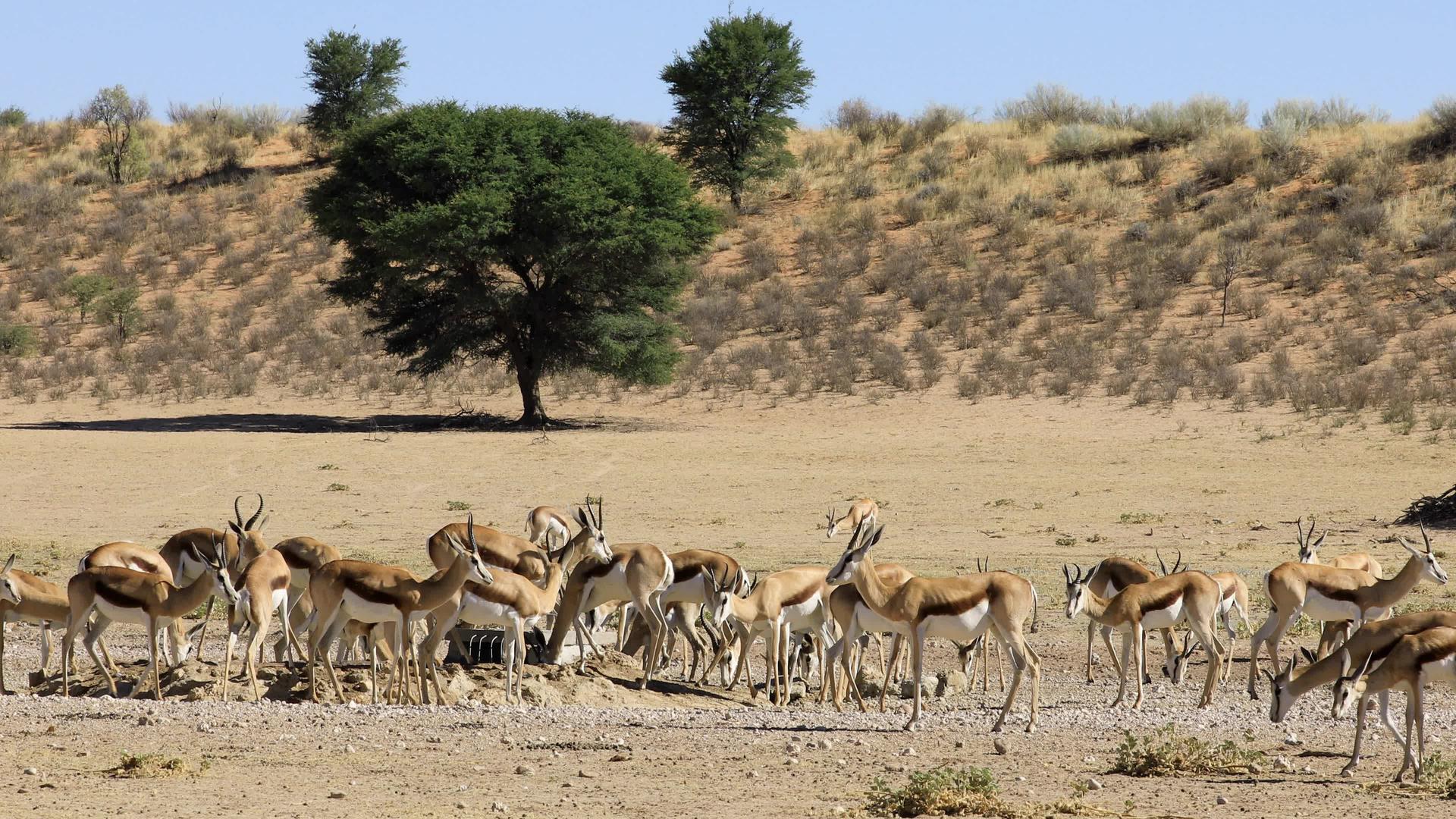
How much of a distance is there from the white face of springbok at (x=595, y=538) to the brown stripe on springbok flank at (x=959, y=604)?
10.0 feet

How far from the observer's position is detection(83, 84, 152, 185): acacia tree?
54.4 metres

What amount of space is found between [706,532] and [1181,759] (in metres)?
10.6

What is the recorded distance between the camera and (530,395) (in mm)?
29688

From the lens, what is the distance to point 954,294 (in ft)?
122

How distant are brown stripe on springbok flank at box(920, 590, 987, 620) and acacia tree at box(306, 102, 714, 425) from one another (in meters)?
19.7

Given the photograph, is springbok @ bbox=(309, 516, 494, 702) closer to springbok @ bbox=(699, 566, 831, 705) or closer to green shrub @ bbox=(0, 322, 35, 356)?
springbok @ bbox=(699, 566, 831, 705)

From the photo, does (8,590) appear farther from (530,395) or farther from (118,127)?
(118,127)

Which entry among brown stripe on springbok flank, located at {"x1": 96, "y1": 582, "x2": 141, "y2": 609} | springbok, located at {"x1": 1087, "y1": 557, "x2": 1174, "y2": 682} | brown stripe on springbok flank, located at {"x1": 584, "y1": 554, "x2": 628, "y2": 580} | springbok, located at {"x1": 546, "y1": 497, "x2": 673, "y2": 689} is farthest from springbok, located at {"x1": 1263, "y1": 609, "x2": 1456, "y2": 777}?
brown stripe on springbok flank, located at {"x1": 96, "y1": 582, "x2": 141, "y2": 609}

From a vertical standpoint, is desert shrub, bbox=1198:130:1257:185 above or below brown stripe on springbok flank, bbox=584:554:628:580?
above

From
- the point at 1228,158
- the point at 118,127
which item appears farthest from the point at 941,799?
the point at 118,127

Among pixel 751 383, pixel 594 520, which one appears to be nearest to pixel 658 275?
pixel 751 383

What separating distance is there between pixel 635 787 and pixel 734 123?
3938cm

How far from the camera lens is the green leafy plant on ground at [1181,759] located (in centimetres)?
838

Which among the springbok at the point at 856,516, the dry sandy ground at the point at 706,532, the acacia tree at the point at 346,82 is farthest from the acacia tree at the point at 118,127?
the springbok at the point at 856,516
